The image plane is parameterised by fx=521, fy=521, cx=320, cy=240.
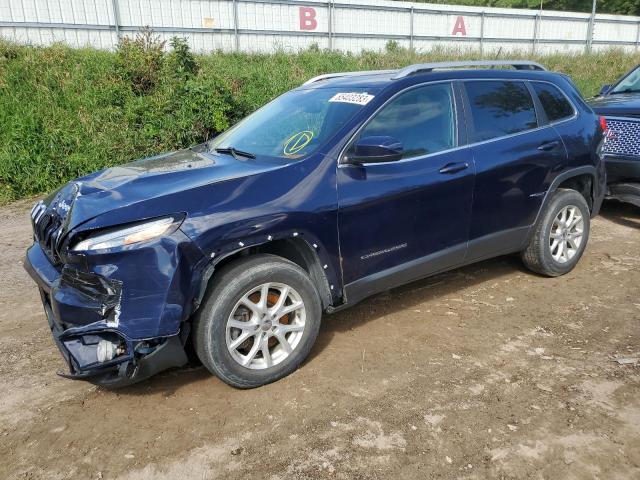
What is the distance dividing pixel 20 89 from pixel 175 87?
3055 mm

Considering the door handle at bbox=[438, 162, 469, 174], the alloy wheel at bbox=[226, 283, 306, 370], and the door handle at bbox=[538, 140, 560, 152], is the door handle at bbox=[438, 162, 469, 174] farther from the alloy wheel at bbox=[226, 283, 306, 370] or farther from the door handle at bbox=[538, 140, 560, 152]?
the alloy wheel at bbox=[226, 283, 306, 370]

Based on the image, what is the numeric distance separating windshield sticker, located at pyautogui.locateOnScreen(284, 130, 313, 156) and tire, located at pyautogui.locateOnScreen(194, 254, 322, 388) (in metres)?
0.77

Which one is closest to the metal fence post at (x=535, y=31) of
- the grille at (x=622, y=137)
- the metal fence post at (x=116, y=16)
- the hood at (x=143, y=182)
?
the metal fence post at (x=116, y=16)

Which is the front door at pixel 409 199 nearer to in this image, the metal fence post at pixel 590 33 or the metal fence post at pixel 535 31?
Result: the metal fence post at pixel 535 31

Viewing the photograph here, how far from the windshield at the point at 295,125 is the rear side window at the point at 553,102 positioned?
6.13ft

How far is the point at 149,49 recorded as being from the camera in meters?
11.3

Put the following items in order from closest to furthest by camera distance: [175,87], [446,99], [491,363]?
[491,363], [446,99], [175,87]

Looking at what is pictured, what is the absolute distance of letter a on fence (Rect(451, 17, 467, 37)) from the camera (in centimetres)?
2084

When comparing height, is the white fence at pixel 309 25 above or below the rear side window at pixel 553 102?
above

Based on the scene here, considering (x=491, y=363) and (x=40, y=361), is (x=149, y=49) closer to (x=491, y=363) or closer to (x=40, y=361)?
(x=40, y=361)

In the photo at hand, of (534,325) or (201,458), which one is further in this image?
(534,325)

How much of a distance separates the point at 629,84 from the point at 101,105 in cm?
923

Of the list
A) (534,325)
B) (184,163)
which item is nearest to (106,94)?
(184,163)

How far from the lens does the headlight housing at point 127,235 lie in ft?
8.86
